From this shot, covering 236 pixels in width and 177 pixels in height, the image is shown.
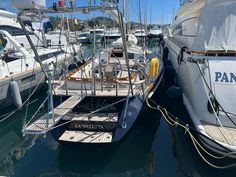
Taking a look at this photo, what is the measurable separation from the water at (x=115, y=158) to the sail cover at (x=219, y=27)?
2.51 meters

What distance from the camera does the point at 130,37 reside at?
1164cm

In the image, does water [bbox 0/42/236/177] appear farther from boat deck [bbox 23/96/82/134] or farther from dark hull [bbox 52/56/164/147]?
boat deck [bbox 23/96/82/134]

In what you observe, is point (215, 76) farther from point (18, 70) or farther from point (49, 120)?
point (18, 70)

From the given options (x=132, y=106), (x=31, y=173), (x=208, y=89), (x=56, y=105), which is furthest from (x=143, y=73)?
(x=31, y=173)

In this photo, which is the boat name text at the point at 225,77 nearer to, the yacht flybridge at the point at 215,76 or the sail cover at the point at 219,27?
the yacht flybridge at the point at 215,76

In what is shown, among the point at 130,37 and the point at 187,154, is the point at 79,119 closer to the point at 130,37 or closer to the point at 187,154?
the point at 187,154

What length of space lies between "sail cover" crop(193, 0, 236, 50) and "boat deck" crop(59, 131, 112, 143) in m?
3.19

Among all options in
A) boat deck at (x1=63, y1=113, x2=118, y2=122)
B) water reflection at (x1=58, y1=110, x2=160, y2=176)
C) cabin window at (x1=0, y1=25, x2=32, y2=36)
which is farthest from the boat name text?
cabin window at (x1=0, y1=25, x2=32, y2=36)

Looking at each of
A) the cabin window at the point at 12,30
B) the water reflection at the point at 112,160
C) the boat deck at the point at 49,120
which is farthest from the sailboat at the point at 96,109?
the cabin window at the point at 12,30

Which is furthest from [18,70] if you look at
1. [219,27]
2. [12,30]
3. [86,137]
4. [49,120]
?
[219,27]

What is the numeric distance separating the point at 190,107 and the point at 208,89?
136cm

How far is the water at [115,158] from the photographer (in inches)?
224

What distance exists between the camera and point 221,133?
545 centimetres

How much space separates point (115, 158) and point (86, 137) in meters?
0.91
